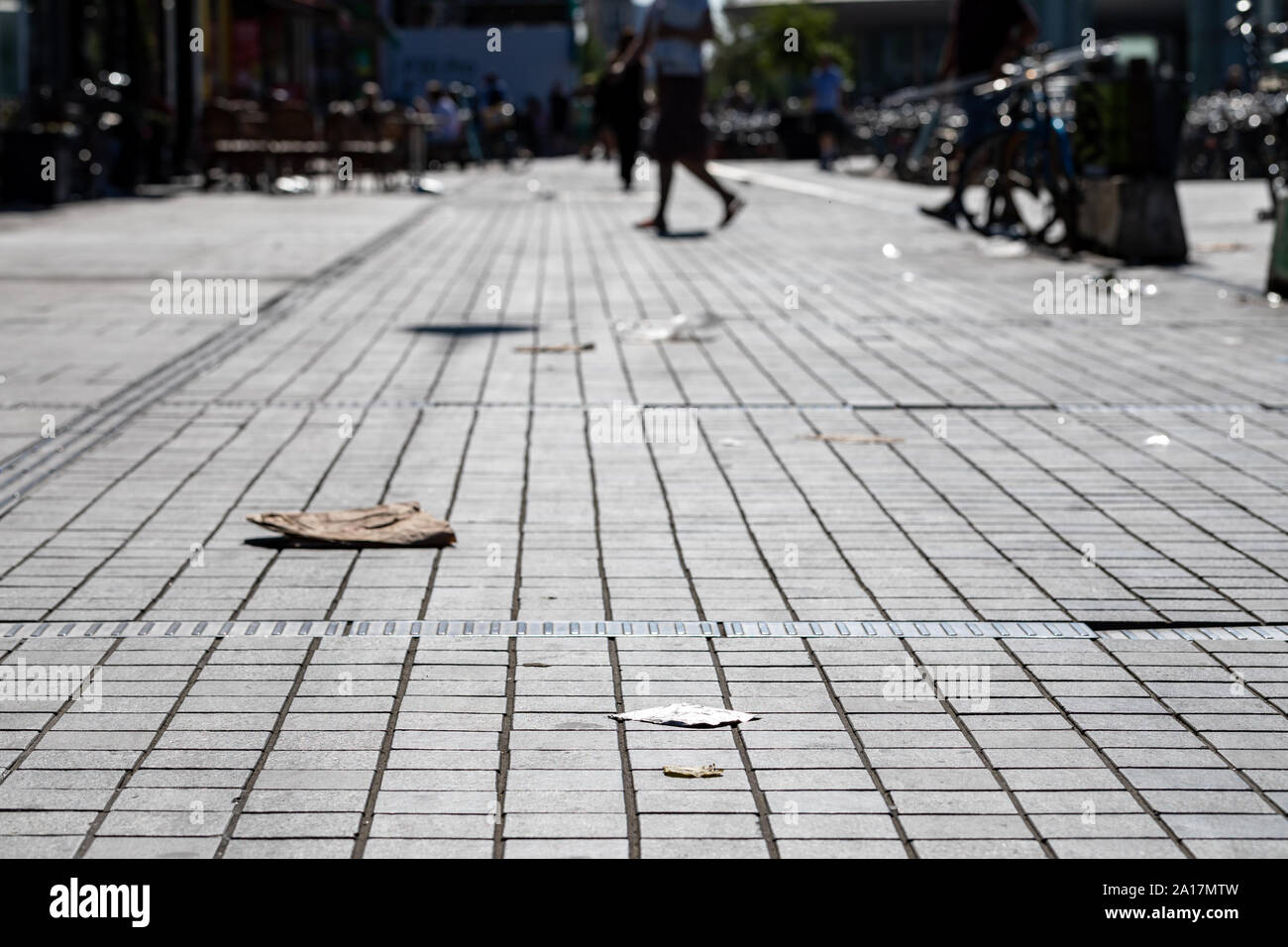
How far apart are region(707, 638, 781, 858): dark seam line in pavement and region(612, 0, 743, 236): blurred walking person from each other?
1361cm

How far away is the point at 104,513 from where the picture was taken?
6102mm

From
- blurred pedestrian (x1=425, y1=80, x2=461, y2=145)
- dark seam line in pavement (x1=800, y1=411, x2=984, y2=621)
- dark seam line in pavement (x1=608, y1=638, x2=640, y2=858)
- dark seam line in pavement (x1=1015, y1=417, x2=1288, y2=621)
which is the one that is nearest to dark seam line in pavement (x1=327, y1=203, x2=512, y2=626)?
dark seam line in pavement (x1=608, y1=638, x2=640, y2=858)

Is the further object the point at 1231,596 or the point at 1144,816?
the point at 1231,596

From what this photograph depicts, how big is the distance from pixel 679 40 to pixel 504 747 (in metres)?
14.7

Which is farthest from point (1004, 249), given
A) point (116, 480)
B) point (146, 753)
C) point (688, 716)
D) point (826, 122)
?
point (826, 122)

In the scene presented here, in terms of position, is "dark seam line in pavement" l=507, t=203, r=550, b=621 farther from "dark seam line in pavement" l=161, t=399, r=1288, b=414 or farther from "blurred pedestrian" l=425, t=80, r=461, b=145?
"blurred pedestrian" l=425, t=80, r=461, b=145

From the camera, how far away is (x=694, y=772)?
3.76 m

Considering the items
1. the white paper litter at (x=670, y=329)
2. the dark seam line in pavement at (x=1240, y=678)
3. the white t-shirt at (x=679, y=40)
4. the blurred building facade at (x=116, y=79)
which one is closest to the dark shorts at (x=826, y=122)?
the blurred building facade at (x=116, y=79)

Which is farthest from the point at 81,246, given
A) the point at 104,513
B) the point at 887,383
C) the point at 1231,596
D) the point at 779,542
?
the point at 1231,596

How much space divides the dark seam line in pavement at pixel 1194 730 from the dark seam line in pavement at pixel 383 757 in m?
1.52

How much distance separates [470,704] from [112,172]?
2219cm

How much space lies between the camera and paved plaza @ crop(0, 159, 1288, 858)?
3596mm
